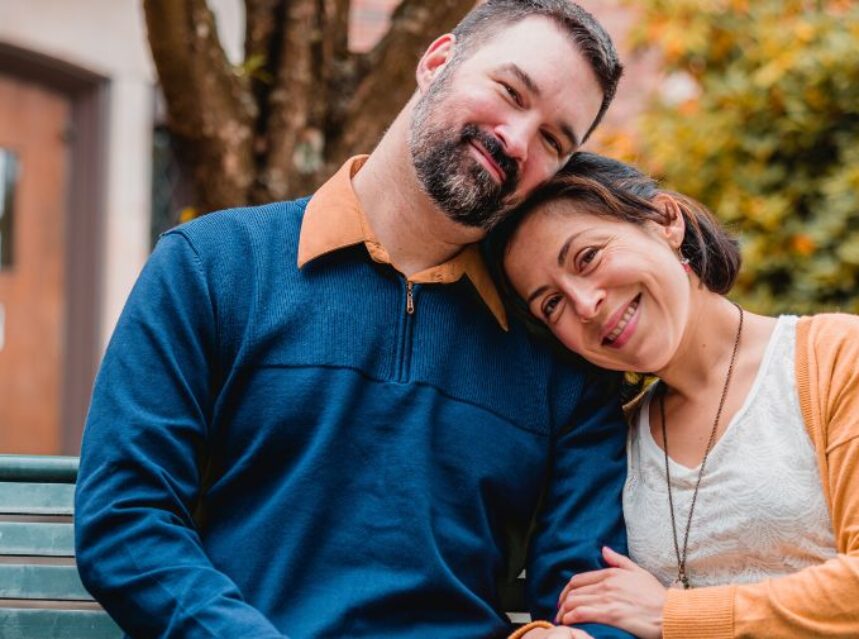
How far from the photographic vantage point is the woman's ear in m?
2.96

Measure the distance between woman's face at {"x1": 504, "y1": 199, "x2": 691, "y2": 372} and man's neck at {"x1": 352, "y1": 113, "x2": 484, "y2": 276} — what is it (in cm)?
14

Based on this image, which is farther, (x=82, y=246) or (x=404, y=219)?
(x=82, y=246)

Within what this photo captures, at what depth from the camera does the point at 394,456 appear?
9.07 feet

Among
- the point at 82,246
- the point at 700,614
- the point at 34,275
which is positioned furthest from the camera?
the point at 82,246

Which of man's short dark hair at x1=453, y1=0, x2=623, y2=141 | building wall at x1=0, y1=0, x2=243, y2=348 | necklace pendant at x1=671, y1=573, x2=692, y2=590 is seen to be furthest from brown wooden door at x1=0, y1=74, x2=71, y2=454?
necklace pendant at x1=671, y1=573, x2=692, y2=590

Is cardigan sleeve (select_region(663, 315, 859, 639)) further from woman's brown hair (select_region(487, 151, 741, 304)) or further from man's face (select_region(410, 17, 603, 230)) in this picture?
man's face (select_region(410, 17, 603, 230))

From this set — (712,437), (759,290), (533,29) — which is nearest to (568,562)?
(712,437)

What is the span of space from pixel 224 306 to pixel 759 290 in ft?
12.9

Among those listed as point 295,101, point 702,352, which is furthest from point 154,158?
point 702,352

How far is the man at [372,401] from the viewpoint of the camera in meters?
2.62

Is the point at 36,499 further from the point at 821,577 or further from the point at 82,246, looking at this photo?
the point at 82,246

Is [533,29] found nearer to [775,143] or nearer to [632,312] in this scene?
[632,312]

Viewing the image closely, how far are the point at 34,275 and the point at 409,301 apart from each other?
4187 mm

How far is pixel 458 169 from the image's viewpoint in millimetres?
2766
